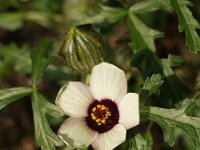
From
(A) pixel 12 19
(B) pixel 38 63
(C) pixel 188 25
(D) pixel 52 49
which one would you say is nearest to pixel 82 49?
(B) pixel 38 63

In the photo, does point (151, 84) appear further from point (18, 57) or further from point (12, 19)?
point (12, 19)

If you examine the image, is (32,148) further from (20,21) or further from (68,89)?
(68,89)

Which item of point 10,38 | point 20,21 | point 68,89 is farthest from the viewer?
point 10,38

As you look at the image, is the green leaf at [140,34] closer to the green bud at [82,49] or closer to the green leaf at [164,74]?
the green leaf at [164,74]

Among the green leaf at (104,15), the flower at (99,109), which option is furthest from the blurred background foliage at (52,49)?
the flower at (99,109)

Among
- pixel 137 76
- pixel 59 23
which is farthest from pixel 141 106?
pixel 59 23

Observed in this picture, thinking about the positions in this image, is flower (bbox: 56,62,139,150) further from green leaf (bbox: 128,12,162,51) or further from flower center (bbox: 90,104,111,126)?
green leaf (bbox: 128,12,162,51)
